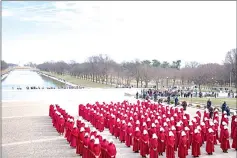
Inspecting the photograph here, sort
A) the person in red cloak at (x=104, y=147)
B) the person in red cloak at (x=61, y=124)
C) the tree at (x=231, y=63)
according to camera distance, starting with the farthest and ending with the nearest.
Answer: the tree at (x=231, y=63) < the person in red cloak at (x=61, y=124) < the person in red cloak at (x=104, y=147)

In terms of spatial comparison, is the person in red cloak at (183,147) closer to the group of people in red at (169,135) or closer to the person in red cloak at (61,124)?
the group of people in red at (169,135)

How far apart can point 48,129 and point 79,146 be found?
6530mm

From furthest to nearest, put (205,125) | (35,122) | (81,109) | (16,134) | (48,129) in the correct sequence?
(81,109)
(35,122)
(48,129)
(16,134)
(205,125)

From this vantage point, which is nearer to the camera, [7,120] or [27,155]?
[27,155]

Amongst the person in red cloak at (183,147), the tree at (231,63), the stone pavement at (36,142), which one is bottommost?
the stone pavement at (36,142)

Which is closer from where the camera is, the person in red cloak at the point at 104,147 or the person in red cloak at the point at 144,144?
the person in red cloak at the point at 104,147

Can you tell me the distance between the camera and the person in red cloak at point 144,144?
13094mm

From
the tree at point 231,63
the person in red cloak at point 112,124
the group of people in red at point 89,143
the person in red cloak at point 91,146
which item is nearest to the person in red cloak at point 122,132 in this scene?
the person in red cloak at point 112,124

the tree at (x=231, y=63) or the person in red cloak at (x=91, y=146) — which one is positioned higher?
the tree at (x=231, y=63)

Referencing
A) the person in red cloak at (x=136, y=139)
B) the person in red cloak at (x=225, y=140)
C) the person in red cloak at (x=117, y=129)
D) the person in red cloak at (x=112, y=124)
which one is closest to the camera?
the person in red cloak at (x=136, y=139)

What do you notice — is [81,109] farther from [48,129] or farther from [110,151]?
[110,151]

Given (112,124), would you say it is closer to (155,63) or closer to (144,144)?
(144,144)

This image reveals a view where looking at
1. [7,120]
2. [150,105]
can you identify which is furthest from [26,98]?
[150,105]

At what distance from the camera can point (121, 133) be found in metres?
15.8
